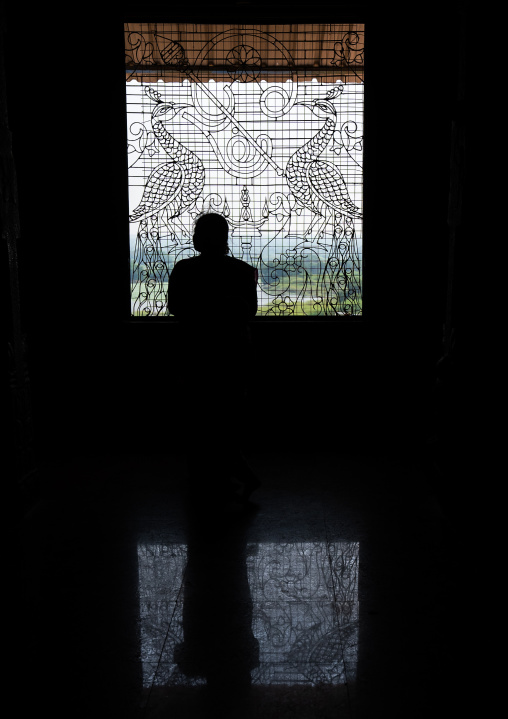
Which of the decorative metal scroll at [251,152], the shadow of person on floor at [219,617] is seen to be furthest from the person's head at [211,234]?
the shadow of person on floor at [219,617]

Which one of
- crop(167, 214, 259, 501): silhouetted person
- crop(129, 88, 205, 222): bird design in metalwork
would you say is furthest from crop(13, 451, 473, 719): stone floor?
crop(129, 88, 205, 222): bird design in metalwork

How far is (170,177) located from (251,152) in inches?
21.1

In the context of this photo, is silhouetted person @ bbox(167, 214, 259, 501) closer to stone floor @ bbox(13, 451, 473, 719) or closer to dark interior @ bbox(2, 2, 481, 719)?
dark interior @ bbox(2, 2, 481, 719)

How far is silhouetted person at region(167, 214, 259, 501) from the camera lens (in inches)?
138

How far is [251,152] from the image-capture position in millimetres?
4621

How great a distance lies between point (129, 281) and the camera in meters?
4.75

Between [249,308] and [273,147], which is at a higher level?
[273,147]
